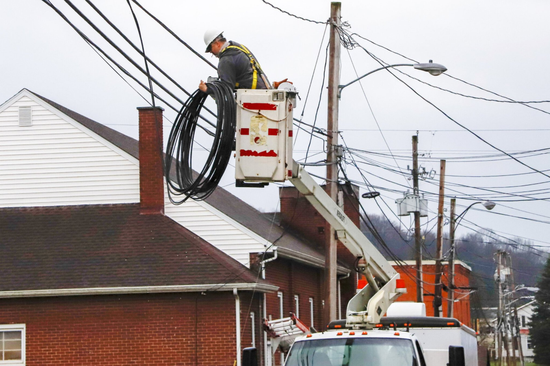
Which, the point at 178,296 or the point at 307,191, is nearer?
the point at 307,191

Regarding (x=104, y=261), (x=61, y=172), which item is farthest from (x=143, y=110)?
(x=104, y=261)

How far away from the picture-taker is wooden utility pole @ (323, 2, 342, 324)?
1844 cm

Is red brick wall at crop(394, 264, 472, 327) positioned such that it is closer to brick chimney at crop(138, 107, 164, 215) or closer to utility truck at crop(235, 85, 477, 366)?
brick chimney at crop(138, 107, 164, 215)

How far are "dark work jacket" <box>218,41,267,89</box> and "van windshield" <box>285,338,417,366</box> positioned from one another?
3323mm

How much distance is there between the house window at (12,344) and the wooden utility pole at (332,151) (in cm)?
792

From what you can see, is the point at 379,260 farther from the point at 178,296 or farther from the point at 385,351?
the point at 178,296

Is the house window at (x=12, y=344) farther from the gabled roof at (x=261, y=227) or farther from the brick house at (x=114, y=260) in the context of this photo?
the gabled roof at (x=261, y=227)

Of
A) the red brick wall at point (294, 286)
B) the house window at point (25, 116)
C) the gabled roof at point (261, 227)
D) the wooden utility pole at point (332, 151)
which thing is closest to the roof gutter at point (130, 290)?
the gabled roof at point (261, 227)

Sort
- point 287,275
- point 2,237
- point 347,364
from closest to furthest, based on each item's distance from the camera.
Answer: point 347,364
point 2,237
point 287,275

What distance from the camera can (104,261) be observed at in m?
21.9

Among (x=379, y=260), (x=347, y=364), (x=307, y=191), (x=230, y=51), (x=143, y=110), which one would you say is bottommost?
(x=347, y=364)

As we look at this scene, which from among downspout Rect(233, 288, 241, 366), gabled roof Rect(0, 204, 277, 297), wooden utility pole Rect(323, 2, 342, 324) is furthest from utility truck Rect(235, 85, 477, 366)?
gabled roof Rect(0, 204, 277, 297)

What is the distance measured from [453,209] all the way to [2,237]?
25.7 meters

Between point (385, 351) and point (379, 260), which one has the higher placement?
point (379, 260)
